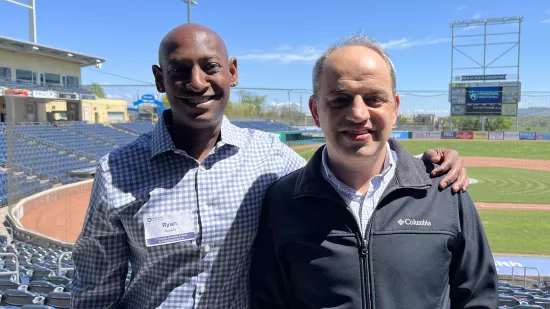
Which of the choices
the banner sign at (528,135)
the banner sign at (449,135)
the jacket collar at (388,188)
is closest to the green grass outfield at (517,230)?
the jacket collar at (388,188)

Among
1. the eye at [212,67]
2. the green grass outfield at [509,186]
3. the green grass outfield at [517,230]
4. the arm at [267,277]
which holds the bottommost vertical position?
the green grass outfield at [517,230]

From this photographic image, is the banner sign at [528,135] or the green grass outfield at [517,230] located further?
the banner sign at [528,135]

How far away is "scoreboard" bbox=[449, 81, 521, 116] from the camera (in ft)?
147

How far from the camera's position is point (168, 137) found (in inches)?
80.5

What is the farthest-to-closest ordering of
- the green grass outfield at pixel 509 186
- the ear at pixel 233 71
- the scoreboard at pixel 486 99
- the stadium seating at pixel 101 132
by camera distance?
the scoreboard at pixel 486 99 < the stadium seating at pixel 101 132 < the green grass outfield at pixel 509 186 < the ear at pixel 233 71

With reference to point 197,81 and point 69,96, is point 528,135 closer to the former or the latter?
point 69,96

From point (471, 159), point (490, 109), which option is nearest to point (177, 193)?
point (471, 159)

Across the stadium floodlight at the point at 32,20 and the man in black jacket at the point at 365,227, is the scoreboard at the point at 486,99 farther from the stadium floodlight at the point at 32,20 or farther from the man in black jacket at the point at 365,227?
the man in black jacket at the point at 365,227

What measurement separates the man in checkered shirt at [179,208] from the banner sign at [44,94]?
30826mm

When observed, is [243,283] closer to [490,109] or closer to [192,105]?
[192,105]

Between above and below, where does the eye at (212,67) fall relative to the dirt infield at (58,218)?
above

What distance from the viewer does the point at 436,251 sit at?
1.81m

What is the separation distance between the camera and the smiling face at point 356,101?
1.80 meters

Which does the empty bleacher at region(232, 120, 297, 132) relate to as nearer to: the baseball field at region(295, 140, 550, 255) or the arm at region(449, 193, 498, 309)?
the baseball field at region(295, 140, 550, 255)
